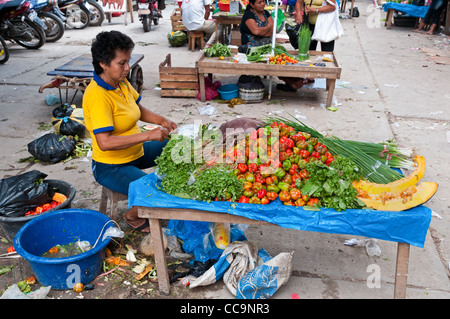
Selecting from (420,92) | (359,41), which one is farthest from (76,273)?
(359,41)

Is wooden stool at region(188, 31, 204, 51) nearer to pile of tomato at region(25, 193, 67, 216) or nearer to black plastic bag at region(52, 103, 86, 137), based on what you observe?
black plastic bag at region(52, 103, 86, 137)

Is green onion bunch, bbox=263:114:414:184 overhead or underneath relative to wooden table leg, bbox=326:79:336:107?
overhead

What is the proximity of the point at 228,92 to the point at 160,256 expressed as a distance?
175 inches

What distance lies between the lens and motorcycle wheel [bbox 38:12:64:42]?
34.8ft

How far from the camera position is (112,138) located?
9.50 ft

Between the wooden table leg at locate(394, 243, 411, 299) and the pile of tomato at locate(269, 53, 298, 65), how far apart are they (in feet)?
14.4

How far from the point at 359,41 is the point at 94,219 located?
36.8 ft

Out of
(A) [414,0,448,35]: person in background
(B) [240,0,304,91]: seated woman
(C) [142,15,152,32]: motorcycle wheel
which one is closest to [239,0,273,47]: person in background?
(B) [240,0,304,91]: seated woman

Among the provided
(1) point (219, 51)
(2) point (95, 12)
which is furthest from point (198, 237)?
(2) point (95, 12)

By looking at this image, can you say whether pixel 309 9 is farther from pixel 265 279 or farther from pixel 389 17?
pixel 389 17

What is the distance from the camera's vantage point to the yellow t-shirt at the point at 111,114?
2857 mm

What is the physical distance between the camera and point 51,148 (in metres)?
4.71

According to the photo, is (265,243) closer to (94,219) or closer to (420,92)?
(94,219)

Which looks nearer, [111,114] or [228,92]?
[111,114]
